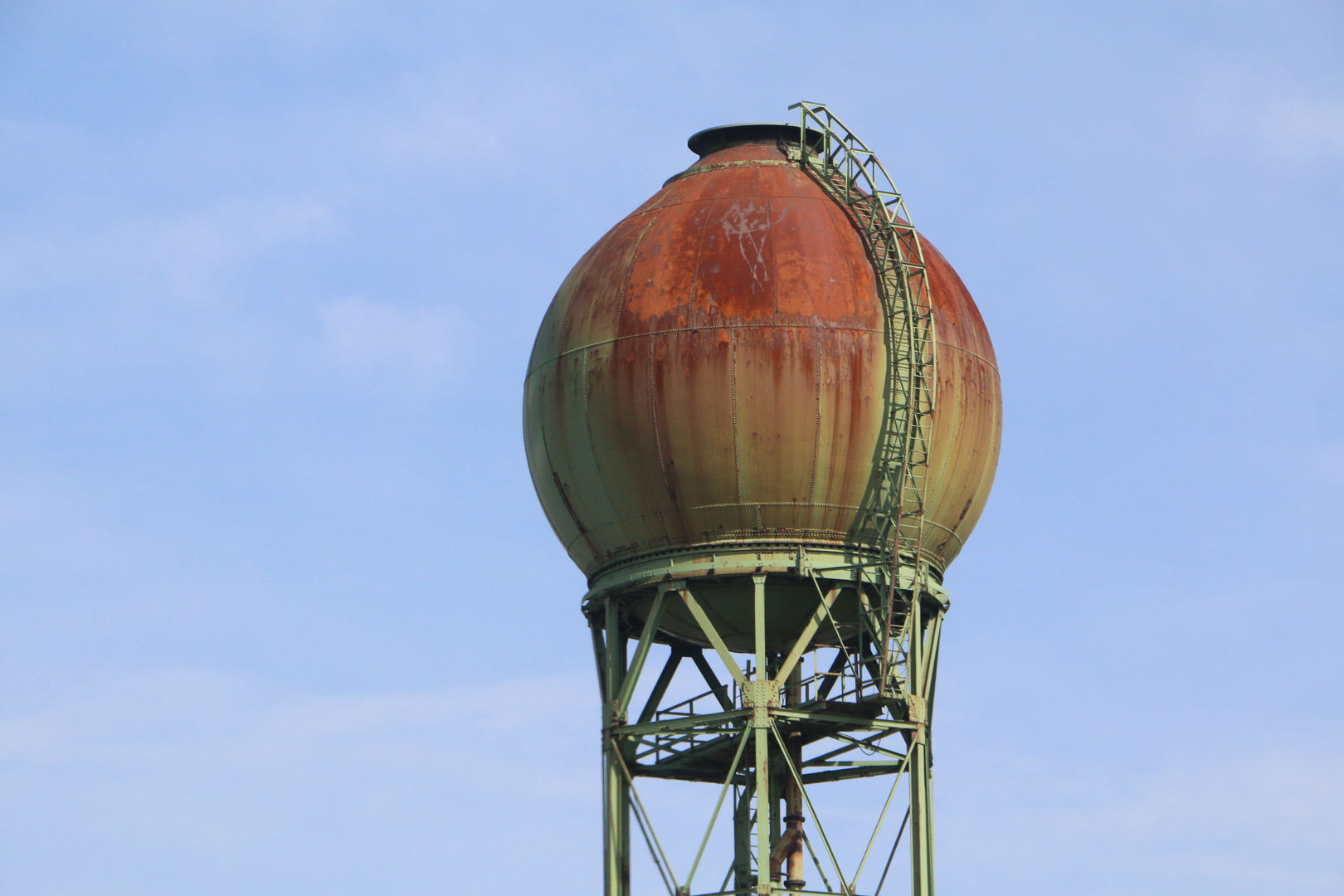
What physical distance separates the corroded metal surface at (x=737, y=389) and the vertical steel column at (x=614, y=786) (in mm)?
1190

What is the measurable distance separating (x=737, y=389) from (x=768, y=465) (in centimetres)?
115

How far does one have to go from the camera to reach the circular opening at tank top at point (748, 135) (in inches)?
1341

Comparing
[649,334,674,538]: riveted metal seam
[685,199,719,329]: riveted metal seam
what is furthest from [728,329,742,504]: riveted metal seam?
[649,334,674,538]: riveted metal seam

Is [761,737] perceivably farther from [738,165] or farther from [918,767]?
[738,165]

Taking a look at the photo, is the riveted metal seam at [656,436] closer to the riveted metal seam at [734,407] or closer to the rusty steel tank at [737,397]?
the rusty steel tank at [737,397]

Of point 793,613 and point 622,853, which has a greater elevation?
point 793,613

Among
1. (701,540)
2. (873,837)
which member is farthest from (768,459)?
(873,837)

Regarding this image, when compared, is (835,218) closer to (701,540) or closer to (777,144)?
(777,144)

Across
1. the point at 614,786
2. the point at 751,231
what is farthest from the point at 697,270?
the point at 614,786

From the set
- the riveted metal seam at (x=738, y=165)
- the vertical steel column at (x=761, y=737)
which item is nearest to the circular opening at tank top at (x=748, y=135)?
the riveted metal seam at (x=738, y=165)

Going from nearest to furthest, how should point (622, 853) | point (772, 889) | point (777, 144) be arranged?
point (772, 889)
point (622, 853)
point (777, 144)

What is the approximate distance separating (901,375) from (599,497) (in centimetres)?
470

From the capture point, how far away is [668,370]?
30562mm

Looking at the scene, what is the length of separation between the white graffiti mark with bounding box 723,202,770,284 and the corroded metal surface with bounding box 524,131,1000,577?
24mm
